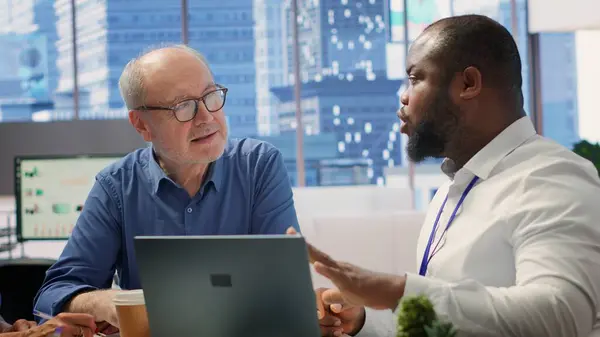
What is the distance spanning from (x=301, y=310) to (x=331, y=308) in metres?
0.39

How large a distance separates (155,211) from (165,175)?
3.9 inches

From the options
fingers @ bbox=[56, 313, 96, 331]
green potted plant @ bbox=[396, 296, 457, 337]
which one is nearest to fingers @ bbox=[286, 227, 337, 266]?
green potted plant @ bbox=[396, 296, 457, 337]

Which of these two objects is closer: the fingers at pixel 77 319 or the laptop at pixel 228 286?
the laptop at pixel 228 286

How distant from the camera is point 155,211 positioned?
2.25 metres

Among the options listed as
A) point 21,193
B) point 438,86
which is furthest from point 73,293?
point 21,193

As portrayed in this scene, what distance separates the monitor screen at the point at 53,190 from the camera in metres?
4.36

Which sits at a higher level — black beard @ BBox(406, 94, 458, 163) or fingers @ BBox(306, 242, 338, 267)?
black beard @ BBox(406, 94, 458, 163)

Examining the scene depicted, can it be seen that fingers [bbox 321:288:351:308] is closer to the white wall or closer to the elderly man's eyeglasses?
the elderly man's eyeglasses

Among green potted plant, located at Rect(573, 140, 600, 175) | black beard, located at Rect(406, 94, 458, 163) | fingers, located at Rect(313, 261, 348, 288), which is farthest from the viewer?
green potted plant, located at Rect(573, 140, 600, 175)

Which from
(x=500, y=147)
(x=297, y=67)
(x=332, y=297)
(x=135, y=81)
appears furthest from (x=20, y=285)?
(x=297, y=67)

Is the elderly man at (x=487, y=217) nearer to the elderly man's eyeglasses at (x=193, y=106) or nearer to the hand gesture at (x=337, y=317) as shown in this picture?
the hand gesture at (x=337, y=317)

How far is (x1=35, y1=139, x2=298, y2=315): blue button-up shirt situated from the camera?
220cm

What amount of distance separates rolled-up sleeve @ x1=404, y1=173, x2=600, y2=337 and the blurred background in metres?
7.32

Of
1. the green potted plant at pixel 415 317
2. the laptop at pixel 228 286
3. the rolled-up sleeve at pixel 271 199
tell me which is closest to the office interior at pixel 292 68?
the rolled-up sleeve at pixel 271 199
